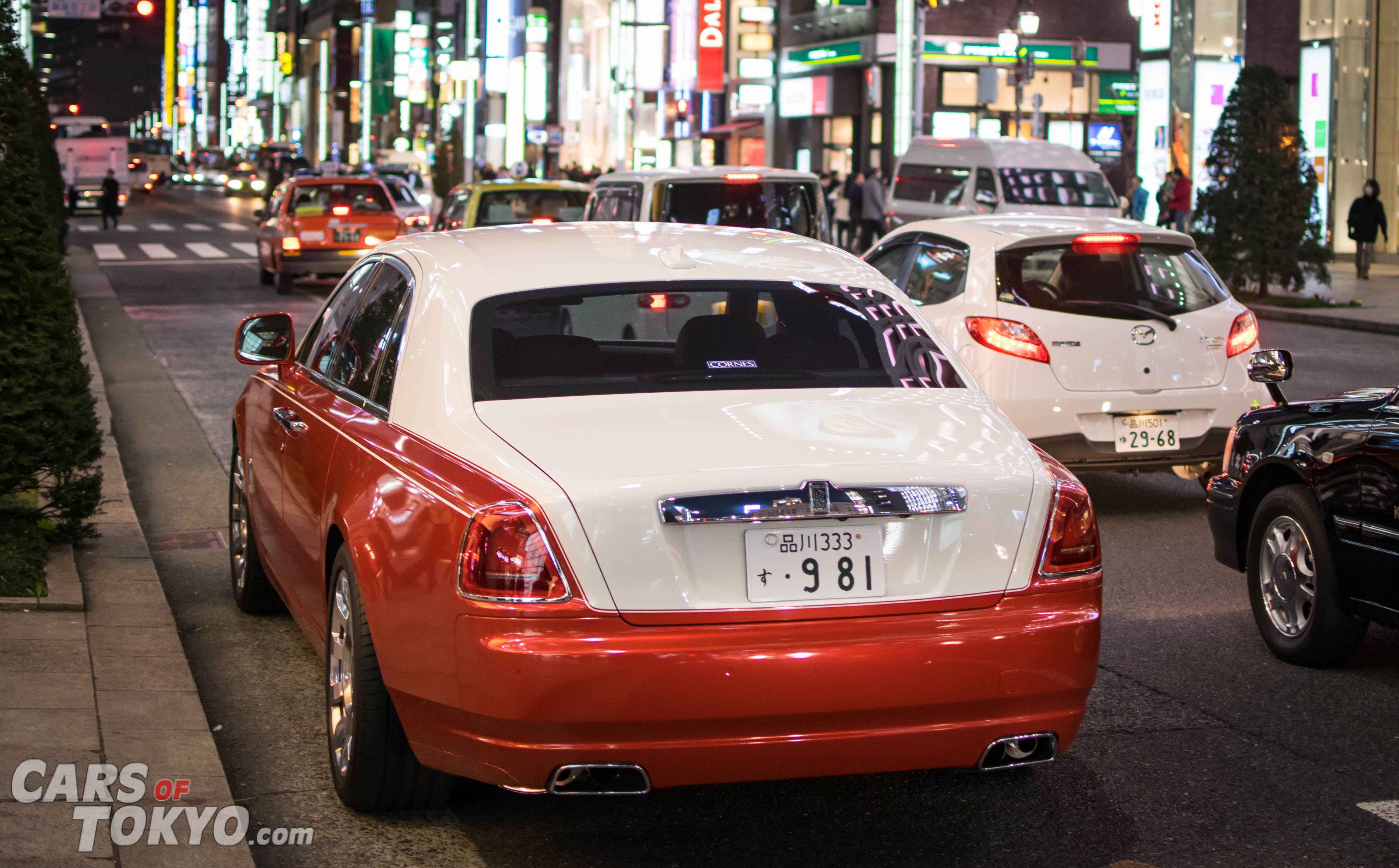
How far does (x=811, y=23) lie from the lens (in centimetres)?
5678

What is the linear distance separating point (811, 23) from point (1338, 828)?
54.4m

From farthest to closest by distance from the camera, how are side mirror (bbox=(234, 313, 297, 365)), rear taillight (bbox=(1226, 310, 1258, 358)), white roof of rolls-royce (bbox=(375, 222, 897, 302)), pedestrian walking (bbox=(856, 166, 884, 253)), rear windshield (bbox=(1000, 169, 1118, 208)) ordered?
pedestrian walking (bbox=(856, 166, 884, 253)) → rear windshield (bbox=(1000, 169, 1118, 208)) → rear taillight (bbox=(1226, 310, 1258, 358)) → side mirror (bbox=(234, 313, 297, 365)) → white roof of rolls-royce (bbox=(375, 222, 897, 302))

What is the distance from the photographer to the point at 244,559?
679 cm

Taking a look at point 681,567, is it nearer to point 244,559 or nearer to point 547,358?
point 547,358

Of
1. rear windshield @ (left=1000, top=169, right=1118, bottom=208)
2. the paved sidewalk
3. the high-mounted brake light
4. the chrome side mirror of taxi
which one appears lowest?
the paved sidewalk

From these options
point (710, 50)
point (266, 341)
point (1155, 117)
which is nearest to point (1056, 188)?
point (1155, 117)

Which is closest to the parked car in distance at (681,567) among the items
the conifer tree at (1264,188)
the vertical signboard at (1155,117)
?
the conifer tree at (1264,188)

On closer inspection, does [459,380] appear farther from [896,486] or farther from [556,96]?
Answer: [556,96]

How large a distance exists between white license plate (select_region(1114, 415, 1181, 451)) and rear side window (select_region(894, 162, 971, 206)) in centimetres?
2162

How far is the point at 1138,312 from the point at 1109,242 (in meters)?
0.41

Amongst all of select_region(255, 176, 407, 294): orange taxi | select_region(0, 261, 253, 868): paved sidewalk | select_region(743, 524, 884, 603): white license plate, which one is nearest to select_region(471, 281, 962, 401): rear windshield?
select_region(743, 524, 884, 603): white license plate

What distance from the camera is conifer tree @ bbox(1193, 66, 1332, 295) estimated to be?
23750 mm

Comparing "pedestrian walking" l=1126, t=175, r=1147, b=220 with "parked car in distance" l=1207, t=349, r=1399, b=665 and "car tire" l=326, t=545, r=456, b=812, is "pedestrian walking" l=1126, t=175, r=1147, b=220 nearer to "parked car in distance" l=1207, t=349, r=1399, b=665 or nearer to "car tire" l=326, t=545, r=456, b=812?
"parked car in distance" l=1207, t=349, r=1399, b=665

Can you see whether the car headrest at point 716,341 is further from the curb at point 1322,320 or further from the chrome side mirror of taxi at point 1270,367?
the curb at point 1322,320
